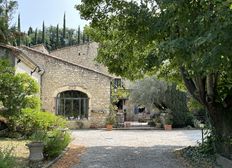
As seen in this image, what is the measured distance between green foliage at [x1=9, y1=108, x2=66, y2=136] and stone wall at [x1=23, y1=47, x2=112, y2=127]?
443 inches

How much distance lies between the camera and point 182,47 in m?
8.72

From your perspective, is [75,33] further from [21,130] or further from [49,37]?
[21,130]

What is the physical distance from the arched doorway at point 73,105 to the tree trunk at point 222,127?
1846cm

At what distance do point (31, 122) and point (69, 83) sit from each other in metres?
11.8

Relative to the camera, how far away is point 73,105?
31.4 m

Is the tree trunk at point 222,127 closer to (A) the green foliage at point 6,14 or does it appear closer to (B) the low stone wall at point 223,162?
(B) the low stone wall at point 223,162

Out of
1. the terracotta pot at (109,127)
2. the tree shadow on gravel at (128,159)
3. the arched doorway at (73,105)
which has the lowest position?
the tree shadow on gravel at (128,159)

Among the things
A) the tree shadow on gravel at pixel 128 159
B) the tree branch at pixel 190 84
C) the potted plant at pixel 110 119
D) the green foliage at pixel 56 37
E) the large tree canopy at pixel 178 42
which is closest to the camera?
the large tree canopy at pixel 178 42

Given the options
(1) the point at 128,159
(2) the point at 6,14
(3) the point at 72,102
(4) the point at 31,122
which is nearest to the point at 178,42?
(2) the point at 6,14

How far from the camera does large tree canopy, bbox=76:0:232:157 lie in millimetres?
7770

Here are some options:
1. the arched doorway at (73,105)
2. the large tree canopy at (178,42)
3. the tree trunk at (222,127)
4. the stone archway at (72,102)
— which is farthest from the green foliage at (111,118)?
the tree trunk at (222,127)

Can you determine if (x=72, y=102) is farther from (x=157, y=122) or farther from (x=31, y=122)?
(x=31, y=122)

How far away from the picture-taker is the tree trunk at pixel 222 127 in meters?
12.6

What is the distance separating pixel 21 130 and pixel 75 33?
184 feet
